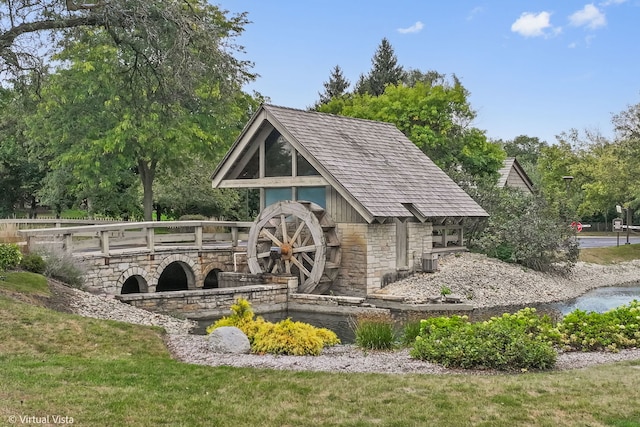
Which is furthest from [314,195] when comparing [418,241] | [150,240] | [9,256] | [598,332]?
[598,332]

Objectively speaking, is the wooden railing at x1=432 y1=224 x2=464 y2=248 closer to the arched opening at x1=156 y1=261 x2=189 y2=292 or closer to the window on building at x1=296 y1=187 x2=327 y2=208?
the window on building at x1=296 y1=187 x2=327 y2=208

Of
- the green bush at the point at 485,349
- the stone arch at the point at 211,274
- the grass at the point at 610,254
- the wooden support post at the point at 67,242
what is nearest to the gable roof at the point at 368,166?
the stone arch at the point at 211,274

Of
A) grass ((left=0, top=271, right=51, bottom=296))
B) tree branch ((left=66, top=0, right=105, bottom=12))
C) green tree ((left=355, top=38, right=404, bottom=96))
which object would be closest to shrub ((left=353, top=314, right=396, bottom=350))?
grass ((left=0, top=271, right=51, bottom=296))

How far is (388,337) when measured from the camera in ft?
36.9

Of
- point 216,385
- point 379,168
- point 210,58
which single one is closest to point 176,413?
point 216,385

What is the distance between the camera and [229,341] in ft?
35.0

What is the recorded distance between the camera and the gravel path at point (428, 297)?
9.62 m

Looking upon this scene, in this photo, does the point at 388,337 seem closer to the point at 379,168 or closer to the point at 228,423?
the point at 228,423

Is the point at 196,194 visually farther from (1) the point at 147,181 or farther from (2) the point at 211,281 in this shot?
(2) the point at 211,281

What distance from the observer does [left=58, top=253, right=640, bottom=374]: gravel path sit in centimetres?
962

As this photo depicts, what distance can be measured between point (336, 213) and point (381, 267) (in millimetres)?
2072

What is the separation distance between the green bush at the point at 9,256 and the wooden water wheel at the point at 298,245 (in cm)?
739

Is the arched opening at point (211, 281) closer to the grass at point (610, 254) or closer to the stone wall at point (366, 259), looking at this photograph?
the stone wall at point (366, 259)

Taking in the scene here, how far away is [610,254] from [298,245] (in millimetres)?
18055
